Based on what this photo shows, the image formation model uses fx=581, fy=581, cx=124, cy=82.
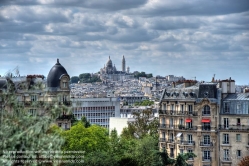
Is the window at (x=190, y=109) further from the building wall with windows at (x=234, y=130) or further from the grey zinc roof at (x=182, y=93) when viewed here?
the building wall with windows at (x=234, y=130)

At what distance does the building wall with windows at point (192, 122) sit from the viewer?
64.5 m

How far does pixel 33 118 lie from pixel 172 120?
4018 centimetres

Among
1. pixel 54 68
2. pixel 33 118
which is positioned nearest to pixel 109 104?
pixel 54 68

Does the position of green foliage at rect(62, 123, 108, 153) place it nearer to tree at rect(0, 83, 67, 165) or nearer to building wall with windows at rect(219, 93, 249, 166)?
building wall with windows at rect(219, 93, 249, 166)

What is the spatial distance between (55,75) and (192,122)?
56.0ft

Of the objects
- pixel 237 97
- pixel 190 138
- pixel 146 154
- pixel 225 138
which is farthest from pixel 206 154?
pixel 146 154

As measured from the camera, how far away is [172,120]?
2672 inches

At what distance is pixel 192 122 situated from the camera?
215 feet

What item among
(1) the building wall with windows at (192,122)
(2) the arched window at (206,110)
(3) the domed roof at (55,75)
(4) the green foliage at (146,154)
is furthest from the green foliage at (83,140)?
(2) the arched window at (206,110)

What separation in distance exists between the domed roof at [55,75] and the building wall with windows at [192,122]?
1253cm

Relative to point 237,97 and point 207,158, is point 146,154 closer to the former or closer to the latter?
point 207,158

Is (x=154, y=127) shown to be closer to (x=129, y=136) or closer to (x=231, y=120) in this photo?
(x=129, y=136)

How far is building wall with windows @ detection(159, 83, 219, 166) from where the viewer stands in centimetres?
6450

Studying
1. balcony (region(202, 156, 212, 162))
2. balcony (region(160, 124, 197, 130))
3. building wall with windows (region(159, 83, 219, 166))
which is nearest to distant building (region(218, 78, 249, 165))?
building wall with windows (region(159, 83, 219, 166))
